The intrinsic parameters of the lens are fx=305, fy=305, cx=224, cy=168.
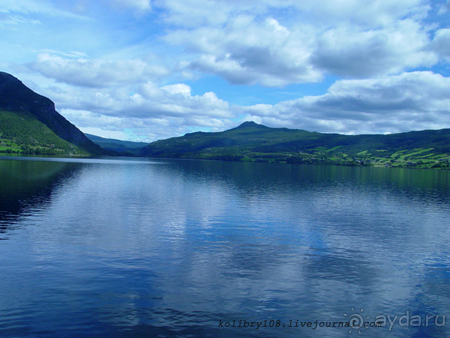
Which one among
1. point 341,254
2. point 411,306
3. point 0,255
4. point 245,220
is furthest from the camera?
point 245,220

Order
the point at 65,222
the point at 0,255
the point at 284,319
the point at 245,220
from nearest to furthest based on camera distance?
the point at 284,319
the point at 0,255
the point at 65,222
the point at 245,220

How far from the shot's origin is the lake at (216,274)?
20562mm

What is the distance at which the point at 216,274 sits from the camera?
1115 inches

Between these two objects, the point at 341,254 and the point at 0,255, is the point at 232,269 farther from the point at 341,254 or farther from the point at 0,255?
the point at 0,255

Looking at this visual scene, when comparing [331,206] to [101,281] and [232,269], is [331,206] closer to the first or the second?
[232,269]

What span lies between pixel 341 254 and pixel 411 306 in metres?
11.9

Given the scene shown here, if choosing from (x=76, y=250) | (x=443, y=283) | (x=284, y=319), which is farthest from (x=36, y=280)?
(x=443, y=283)

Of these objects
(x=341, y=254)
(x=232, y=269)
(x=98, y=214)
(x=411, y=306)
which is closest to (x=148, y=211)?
(x=98, y=214)

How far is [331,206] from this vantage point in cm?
7012

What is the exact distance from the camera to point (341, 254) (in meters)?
35.8

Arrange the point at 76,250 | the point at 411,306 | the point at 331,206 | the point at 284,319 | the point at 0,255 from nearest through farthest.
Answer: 1. the point at 284,319
2. the point at 411,306
3. the point at 0,255
4. the point at 76,250
5. the point at 331,206

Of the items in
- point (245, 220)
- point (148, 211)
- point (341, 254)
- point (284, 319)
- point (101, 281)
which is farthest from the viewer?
point (148, 211)

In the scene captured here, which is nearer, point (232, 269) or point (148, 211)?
point (232, 269)

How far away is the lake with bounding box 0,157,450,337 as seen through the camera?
20562mm
